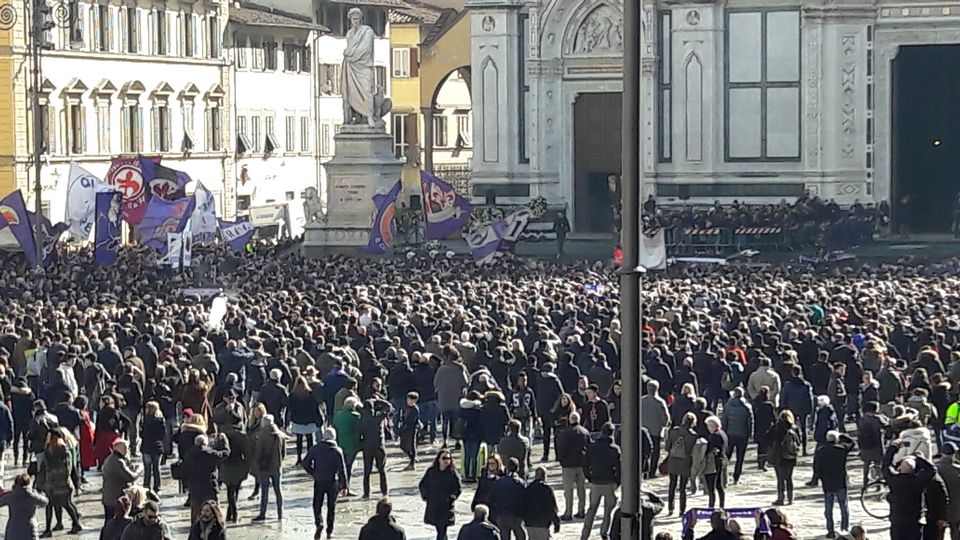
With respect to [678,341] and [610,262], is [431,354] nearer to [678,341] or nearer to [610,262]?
[678,341]

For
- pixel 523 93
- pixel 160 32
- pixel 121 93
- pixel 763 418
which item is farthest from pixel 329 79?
pixel 763 418

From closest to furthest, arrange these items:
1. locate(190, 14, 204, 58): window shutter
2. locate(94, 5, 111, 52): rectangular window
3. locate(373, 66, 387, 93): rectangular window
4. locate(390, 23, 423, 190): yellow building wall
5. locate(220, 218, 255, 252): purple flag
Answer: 1. locate(220, 218, 255, 252): purple flag
2. locate(94, 5, 111, 52): rectangular window
3. locate(190, 14, 204, 58): window shutter
4. locate(373, 66, 387, 93): rectangular window
5. locate(390, 23, 423, 190): yellow building wall

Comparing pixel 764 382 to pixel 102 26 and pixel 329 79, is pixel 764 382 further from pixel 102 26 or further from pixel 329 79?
pixel 329 79

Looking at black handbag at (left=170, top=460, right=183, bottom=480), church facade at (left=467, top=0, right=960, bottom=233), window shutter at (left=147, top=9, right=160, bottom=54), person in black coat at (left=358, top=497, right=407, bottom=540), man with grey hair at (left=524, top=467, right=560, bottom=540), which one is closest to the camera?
person in black coat at (left=358, top=497, right=407, bottom=540)

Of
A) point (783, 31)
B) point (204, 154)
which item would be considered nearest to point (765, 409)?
point (783, 31)

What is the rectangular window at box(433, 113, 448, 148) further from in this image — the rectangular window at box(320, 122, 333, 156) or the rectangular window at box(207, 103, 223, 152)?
the rectangular window at box(207, 103, 223, 152)

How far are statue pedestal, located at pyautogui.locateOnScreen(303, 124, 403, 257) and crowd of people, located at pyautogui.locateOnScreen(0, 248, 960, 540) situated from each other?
625 inches

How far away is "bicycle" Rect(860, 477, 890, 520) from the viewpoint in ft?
81.3

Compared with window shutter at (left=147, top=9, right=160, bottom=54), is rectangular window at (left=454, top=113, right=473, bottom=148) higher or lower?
lower

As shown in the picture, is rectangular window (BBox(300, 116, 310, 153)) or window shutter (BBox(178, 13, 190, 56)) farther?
rectangular window (BBox(300, 116, 310, 153))

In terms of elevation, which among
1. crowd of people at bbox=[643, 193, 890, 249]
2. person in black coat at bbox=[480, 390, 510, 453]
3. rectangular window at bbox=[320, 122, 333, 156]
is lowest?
person in black coat at bbox=[480, 390, 510, 453]

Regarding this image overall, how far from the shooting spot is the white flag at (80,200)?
1796 inches

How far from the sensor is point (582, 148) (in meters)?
63.2

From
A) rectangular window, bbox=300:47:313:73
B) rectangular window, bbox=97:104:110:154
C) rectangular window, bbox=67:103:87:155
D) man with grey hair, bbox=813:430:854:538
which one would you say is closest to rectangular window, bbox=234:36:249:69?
rectangular window, bbox=300:47:313:73
